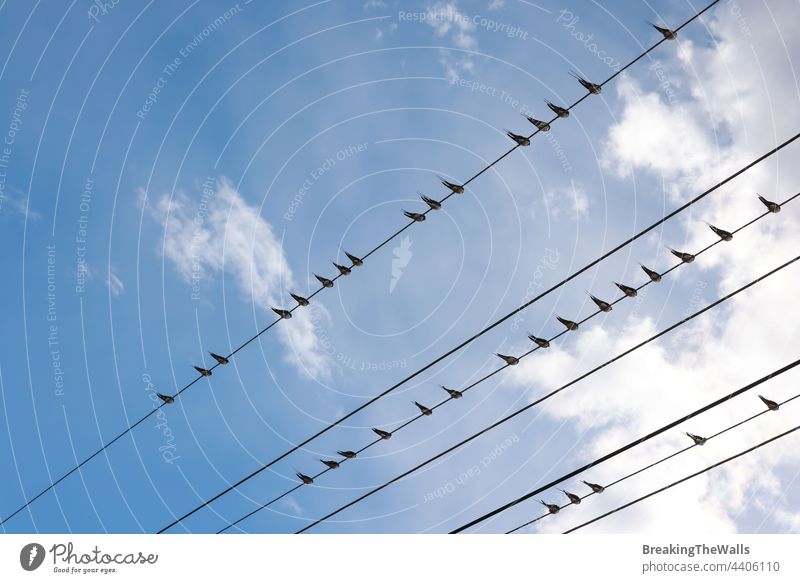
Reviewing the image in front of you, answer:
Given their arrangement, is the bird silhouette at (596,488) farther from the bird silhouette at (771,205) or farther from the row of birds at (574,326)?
the bird silhouette at (771,205)

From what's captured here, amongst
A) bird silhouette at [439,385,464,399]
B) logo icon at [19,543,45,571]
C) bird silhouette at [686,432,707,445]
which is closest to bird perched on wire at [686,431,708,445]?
bird silhouette at [686,432,707,445]

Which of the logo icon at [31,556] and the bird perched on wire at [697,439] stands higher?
the bird perched on wire at [697,439]

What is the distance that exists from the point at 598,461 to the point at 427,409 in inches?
347

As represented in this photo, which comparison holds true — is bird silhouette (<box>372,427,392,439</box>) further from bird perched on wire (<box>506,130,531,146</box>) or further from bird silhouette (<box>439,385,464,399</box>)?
bird perched on wire (<box>506,130,531,146</box>)

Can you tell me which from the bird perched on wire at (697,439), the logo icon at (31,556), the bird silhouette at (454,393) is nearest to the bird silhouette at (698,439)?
the bird perched on wire at (697,439)

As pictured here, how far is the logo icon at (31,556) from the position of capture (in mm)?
25391

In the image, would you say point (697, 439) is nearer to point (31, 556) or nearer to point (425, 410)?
point (425, 410)

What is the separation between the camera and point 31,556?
25.5m

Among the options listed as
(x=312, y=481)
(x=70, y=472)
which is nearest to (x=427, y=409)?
(x=312, y=481)

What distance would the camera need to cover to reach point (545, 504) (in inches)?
1062

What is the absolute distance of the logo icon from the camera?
83.3 feet

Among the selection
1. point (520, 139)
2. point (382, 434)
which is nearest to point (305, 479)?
point (382, 434)

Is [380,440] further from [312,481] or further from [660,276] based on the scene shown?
[660,276]

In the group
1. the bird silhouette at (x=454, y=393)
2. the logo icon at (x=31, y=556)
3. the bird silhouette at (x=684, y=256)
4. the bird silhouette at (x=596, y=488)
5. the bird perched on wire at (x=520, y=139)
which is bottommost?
the logo icon at (x=31, y=556)
